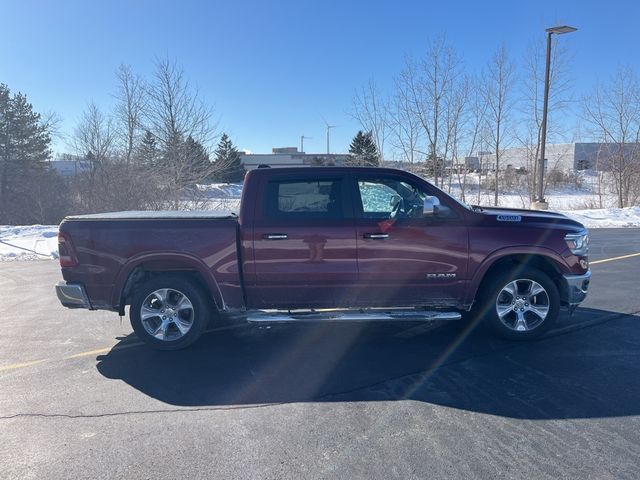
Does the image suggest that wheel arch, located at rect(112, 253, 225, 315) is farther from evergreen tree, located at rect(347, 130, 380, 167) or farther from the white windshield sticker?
evergreen tree, located at rect(347, 130, 380, 167)

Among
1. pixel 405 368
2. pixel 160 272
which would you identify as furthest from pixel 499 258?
pixel 160 272

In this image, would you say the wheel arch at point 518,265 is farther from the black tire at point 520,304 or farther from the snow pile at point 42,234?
the snow pile at point 42,234

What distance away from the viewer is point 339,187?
521 centimetres

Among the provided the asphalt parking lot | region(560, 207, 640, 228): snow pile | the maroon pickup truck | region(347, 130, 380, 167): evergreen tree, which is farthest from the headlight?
region(347, 130, 380, 167): evergreen tree

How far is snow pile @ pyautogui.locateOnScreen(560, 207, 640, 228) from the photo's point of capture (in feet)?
60.1

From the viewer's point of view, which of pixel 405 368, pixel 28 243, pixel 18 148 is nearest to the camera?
pixel 405 368

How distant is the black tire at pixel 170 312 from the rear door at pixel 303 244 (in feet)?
2.03

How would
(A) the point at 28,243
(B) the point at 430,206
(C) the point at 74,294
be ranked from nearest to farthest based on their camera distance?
(B) the point at 430,206 → (C) the point at 74,294 → (A) the point at 28,243

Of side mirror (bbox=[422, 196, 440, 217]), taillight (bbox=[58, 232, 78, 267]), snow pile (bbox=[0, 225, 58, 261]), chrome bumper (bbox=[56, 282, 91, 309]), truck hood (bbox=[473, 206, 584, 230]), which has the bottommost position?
snow pile (bbox=[0, 225, 58, 261])

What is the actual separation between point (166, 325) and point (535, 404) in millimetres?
3738

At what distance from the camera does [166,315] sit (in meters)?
5.21

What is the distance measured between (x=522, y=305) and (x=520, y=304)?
0.08 feet

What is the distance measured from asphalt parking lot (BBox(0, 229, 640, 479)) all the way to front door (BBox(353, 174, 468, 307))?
586mm

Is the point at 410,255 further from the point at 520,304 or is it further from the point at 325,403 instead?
the point at 325,403
